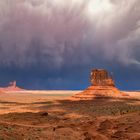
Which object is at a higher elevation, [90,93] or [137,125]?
A: [90,93]

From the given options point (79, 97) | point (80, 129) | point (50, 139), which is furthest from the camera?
point (79, 97)

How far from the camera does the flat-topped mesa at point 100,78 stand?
135 meters

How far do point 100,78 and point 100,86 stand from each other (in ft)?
11.4

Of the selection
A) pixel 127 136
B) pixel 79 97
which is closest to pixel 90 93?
pixel 79 97

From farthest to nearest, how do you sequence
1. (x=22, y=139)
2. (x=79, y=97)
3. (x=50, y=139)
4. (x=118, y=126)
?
(x=79, y=97)
(x=118, y=126)
(x=50, y=139)
(x=22, y=139)

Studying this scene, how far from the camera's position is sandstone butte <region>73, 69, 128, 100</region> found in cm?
13200

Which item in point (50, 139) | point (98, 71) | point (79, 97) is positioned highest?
point (98, 71)

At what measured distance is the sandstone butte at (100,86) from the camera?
433 ft

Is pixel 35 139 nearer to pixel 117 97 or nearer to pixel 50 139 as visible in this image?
pixel 50 139

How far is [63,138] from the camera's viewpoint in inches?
1388

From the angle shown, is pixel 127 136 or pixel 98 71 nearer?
pixel 127 136

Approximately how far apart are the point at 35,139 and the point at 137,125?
15.9m

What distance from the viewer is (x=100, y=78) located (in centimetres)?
13662

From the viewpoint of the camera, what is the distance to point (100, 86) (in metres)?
135
